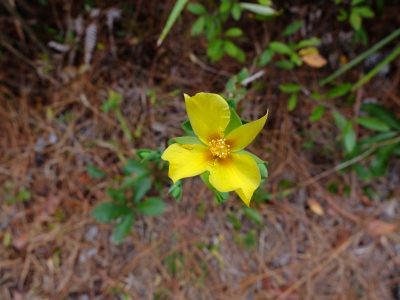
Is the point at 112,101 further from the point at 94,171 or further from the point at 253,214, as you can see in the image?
the point at 253,214

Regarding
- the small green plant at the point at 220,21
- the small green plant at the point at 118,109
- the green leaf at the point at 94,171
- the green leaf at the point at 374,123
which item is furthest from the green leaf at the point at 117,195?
the green leaf at the point at 374,123

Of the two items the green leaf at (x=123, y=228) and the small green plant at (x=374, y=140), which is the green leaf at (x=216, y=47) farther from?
the green leaf at (x=123, y=228)

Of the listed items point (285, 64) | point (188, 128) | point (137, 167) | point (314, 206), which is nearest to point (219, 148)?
point (188, 128)

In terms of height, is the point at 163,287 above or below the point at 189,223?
below

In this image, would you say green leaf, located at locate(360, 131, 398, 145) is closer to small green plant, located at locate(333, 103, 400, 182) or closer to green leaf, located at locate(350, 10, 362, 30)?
Result: small green plant, located at locate(333, 103, 400, 182)

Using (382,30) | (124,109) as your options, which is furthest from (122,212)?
(382,30)

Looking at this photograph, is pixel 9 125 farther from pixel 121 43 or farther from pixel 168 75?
pixel 168 75
